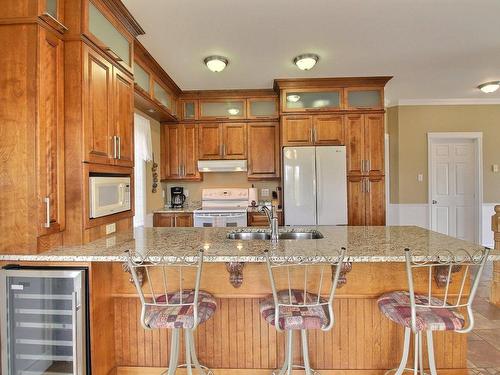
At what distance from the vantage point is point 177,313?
Answer: 5.13 ft

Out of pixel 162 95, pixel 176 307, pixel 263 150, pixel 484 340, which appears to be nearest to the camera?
pixel 176 307

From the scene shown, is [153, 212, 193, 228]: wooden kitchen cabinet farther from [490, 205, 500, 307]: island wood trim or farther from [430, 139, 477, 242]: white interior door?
[430, 139, 477, 242]: white interior door

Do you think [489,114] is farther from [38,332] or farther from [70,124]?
[38,332]

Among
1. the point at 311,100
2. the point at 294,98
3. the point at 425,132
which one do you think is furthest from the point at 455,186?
the point at 294,98

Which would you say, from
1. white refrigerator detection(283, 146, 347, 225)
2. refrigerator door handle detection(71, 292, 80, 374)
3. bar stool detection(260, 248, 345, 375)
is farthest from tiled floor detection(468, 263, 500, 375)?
refrigerator door handle detection(71, 292, 80, 374)

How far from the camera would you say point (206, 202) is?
463 cm

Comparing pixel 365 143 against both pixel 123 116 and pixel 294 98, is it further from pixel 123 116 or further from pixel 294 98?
pixel 123 116

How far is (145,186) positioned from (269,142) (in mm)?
1790

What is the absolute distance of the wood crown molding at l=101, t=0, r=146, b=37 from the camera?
220 cm

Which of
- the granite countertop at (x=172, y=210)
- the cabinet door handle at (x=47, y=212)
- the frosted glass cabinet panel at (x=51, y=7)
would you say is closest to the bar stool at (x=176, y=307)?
the cabinet door handle at (x=47, y=212)

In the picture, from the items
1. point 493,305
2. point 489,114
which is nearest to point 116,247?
point 493,305

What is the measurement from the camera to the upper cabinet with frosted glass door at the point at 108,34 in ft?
6.43

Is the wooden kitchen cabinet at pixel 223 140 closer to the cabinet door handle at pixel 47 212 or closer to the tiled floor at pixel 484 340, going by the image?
the cabinet door handle at pixel 47 212

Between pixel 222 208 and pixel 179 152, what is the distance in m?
1.04
